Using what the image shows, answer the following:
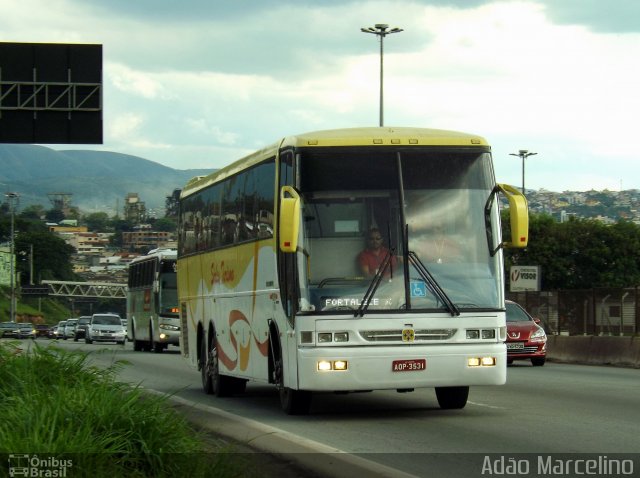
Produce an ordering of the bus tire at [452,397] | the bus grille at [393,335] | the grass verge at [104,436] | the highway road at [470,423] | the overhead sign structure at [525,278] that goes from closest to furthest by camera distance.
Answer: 1. the grass verge at [104,436]
2. the highway road at [470,423]
3. the bus grille at [393,335]
4. the bus tire at [452,397]
5. the overhead sign structure at [525,278]

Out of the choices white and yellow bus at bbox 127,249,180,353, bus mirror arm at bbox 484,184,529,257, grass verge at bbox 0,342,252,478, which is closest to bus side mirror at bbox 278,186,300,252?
bus mirror arm at bbox 484,184,529,257

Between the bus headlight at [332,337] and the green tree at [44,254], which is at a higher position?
the green tree at [44,254]

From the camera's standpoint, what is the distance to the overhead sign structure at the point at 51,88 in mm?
33281

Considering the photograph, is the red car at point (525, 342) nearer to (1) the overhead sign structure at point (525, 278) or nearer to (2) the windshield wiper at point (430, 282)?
(1) the overhead sign structure at point (525, 278)

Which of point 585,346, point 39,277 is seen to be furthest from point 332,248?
point 39,277

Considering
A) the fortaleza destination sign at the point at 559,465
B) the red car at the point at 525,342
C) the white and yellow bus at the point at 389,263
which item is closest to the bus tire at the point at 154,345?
the red car at the point at 525,342

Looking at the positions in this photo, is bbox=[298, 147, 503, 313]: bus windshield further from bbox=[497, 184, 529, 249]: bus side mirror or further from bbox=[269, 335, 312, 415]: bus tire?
bbox=[269, 335, 312, 415]: bus tire

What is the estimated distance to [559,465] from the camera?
10.9m

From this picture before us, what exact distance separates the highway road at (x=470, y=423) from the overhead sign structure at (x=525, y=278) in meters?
16.5

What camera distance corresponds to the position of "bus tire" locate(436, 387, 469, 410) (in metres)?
16.5

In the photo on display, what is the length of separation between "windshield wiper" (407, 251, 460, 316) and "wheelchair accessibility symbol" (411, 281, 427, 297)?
0.19ft

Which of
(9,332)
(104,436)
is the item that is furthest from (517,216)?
(9,332)

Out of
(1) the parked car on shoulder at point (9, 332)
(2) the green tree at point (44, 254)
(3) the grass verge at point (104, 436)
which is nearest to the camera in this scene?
(3) the grass verge at point (104, 436)

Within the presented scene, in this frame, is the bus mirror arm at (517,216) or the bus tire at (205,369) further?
the bus tire at (205,369)
